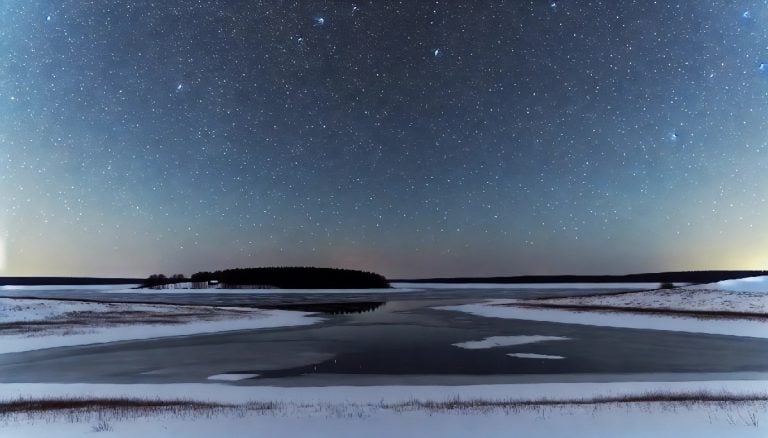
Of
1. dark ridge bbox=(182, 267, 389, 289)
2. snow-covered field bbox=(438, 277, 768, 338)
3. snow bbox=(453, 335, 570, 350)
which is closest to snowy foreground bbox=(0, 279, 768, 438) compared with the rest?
snow bbox=(453, 335, 570, 350)

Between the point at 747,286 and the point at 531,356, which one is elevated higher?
the point at 747,286

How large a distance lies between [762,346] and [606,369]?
985 cm

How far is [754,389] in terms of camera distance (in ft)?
43.8

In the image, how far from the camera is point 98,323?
33.4m

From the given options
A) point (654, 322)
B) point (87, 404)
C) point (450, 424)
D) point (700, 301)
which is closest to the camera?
point (450, 424)

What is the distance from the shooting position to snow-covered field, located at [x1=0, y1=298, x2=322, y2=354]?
25.9 m

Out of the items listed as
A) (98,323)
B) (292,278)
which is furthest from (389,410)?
(292,278)

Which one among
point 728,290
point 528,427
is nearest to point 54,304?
point 528,427

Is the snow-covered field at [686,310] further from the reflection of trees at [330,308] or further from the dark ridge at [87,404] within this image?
the dark ridge at [87,404]

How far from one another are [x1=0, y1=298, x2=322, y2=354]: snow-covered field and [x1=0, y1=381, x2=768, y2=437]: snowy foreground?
13.1m

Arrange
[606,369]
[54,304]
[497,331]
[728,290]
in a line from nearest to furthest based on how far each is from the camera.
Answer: [606,369]
[497,331]
[54,304]
[728,290]

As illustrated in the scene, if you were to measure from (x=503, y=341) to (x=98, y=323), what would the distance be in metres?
24.4

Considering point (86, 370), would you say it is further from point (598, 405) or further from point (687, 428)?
point (687, 428)

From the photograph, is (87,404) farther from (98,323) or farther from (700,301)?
(700,301)
